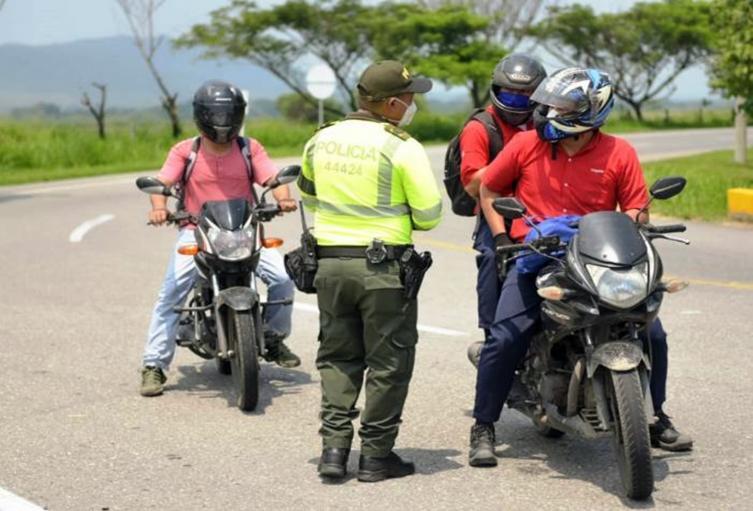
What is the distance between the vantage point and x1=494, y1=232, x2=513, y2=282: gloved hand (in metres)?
6.84

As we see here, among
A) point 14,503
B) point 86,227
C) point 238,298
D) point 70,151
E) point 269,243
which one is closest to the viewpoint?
point 14,503

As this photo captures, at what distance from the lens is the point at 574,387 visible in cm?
637

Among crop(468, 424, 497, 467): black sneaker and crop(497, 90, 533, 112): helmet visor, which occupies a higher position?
crop(497, 90, 533, 112): helmet visor

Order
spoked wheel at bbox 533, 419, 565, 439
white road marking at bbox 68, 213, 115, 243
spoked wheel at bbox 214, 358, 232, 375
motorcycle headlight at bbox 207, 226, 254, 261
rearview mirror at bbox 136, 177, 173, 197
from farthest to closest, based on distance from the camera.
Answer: white road marking at bbox 68, 213, 115, 243, spoked wheel at bbox 214, 358, 232, 375, rearview mirror at bbox 136, 177, 173, 197, motorcycle headlight at bbox 207, 226, 254, 261, spoked wheel at bbox 533, 419, 565, 439

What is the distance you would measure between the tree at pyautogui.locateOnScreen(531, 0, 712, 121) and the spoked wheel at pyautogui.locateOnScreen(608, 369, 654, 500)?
6403 cm

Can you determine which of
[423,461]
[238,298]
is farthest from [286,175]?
[423,461]

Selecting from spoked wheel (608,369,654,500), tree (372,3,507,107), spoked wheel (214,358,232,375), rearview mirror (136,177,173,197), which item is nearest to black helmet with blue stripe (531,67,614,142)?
spoked wheel (608,369,654,500)

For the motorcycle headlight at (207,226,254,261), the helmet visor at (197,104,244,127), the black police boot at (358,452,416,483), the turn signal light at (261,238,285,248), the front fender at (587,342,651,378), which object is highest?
the helmet visor at (197,104,244,127)

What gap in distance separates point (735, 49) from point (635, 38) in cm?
4858

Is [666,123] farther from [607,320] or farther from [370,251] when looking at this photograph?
[607,320]

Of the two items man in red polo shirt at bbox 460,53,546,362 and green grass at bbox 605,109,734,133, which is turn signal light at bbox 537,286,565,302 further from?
green grass at bbox 605,109,734,133

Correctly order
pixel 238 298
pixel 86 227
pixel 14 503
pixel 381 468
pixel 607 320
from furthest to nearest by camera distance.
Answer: pixel 86 227
pixel 238 298
pixel 381 468
pixel 14 503
pixel 607 320

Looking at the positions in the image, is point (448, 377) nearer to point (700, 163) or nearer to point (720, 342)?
point (720, 342)

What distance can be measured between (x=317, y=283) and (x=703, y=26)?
64.7 m
